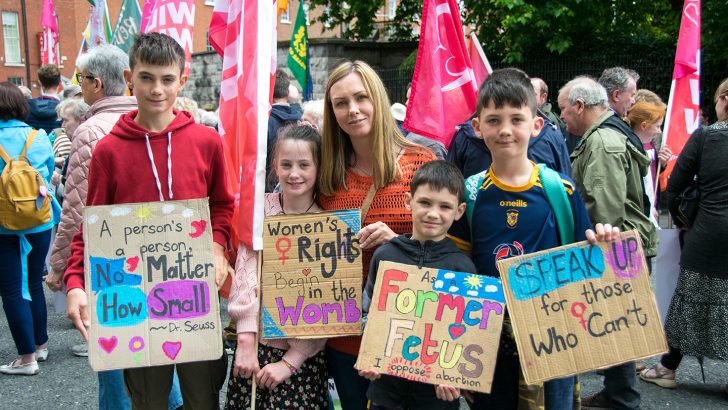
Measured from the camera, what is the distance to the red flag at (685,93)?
22.7 feet

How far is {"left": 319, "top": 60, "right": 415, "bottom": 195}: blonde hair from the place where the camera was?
2.87 metres

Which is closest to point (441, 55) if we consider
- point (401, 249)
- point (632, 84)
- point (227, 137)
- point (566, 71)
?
point (227, 137)

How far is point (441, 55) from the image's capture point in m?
4.18

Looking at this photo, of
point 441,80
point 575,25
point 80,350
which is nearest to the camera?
point 441,80

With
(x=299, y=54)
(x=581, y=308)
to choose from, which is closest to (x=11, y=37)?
(x=299, y=54)

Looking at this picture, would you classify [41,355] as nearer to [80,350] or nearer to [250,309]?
[80,350]

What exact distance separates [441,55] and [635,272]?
2058mm

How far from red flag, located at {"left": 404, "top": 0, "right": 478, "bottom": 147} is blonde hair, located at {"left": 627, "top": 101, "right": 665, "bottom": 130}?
2.00 meters

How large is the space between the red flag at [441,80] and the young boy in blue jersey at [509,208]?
3.97 feet

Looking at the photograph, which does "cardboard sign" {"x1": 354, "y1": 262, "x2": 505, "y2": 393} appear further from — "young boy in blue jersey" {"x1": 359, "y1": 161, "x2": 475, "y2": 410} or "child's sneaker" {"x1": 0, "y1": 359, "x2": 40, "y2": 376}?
"child's sneaker" {"x1": 0, "y1": 359, "x2": 40, "y2": 376}

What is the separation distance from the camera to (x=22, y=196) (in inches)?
200

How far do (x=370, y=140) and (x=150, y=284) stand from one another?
3.47 feet

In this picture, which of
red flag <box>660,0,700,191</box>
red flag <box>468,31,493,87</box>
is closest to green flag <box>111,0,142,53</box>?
red flag <box>468,31,493,87</box>

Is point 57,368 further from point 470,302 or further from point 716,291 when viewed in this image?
point 716,291
